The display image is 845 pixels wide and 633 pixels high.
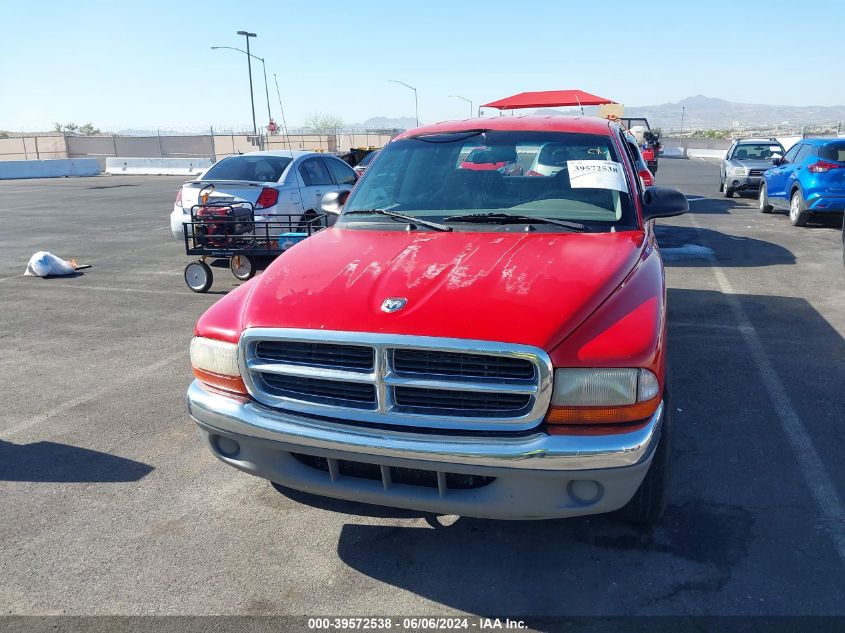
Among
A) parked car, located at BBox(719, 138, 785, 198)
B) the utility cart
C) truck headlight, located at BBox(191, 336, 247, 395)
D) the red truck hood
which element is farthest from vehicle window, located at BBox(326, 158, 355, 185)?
parked car, located at BBox(719, 138, 785, 198)

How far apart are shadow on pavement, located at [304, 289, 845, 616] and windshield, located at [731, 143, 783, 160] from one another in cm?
1676

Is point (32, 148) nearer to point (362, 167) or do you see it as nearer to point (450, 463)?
point (362, 167)

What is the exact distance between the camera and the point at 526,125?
4.79 meters

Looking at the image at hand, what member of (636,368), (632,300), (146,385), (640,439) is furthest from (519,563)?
(146,385)

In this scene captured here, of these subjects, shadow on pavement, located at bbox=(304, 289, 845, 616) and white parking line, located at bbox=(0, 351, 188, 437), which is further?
white parking line, located at bbox=(0, 351, 188, 437)

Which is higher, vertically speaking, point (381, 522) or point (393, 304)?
point (393, 304)

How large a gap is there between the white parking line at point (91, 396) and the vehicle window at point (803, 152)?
38.8 feet

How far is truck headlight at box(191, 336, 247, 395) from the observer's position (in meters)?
3.07

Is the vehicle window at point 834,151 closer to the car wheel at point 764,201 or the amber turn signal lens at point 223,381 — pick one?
the car wheel at point 764,201

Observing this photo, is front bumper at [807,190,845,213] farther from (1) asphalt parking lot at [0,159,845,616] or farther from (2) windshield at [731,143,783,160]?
(2) windshield at [731,143,783,160]

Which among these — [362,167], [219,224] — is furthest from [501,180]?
[362,167]

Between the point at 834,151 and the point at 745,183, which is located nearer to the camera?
the point at 834,151

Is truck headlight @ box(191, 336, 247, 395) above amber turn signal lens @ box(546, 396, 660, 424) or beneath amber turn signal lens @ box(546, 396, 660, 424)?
above

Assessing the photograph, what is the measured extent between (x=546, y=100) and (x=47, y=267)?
1611 cm
